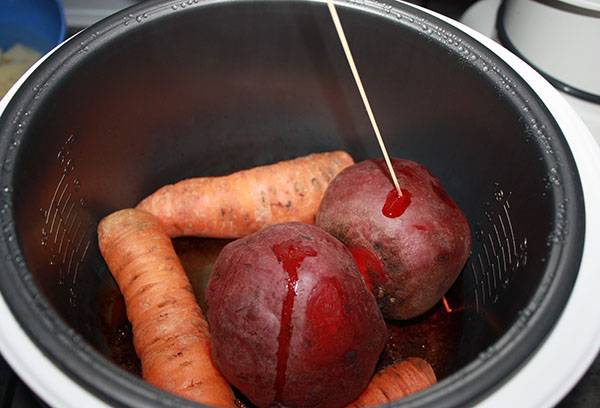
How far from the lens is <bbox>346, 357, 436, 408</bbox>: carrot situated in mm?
954

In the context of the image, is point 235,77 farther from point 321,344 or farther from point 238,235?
point 321,344

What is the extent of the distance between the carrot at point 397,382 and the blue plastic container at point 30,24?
0.95 metres

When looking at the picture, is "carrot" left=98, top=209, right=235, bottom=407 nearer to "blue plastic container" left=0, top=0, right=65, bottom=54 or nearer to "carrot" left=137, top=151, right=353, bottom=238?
"carrot" left=137, top=151, right=353, bottom=238

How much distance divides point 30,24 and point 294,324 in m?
0.99

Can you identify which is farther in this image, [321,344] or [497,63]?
[497,63]

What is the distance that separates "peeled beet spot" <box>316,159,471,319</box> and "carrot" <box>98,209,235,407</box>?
0.28 metres

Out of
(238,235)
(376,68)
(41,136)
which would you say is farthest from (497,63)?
(41,136)

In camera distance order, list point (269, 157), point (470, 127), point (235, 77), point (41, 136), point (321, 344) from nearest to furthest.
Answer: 1. point (321, 344)
2. point (41, 136)
3. point (470, 127)
4. point (235, 77)
5. point (269, 157)

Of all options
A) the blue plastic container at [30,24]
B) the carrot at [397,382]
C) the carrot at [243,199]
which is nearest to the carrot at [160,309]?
the carrot at [243,199]

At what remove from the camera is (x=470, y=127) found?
1.07 m

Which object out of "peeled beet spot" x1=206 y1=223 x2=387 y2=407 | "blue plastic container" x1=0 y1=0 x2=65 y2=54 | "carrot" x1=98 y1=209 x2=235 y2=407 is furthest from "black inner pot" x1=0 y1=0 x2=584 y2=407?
"blue plastic container" x1=0 y1=0 x2=65 y2=54

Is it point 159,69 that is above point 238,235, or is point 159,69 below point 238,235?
above

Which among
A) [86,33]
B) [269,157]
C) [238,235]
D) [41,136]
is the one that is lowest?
[238,235]

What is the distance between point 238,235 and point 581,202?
63cm
